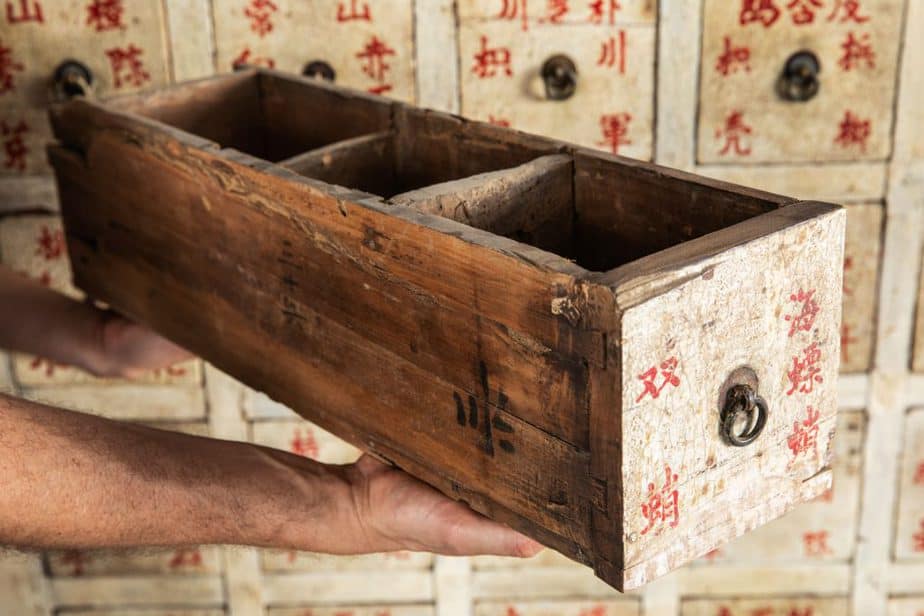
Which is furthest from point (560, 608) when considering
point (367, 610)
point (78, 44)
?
point (78, 44)

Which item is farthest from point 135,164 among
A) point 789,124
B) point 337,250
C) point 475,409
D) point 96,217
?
point 789,124

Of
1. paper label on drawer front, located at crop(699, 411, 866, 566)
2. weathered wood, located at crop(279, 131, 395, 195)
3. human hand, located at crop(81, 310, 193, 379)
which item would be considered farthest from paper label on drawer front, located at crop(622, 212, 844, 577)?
paper label on drawer front, located at crop(699, 411, 866, 566)

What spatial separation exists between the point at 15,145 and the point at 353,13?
0.84 metres

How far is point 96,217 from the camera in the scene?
1.98 meters

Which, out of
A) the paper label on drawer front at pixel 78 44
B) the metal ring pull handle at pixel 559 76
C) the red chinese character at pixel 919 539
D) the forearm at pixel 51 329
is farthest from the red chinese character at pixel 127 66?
the red chinese character at pixel 919 539

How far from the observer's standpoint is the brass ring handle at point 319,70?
2.50 meters

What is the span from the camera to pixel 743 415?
125 centimetres

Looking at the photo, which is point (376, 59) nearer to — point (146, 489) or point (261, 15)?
point (261, 15)

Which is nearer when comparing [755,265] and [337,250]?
[755,265]

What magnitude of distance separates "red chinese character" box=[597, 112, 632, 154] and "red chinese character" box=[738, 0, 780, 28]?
33 centimetres

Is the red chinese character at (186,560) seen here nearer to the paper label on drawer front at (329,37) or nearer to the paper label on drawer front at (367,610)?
the paper label on drawer front at (367,610)

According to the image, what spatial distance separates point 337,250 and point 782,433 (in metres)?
0.59

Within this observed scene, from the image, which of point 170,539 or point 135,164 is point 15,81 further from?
point 170,539

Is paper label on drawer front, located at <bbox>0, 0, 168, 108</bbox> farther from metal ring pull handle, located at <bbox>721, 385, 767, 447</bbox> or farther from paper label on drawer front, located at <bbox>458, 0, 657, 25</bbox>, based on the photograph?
metal ring pull handle, located at <bbox>721, 385, 767, 447</bbox>
